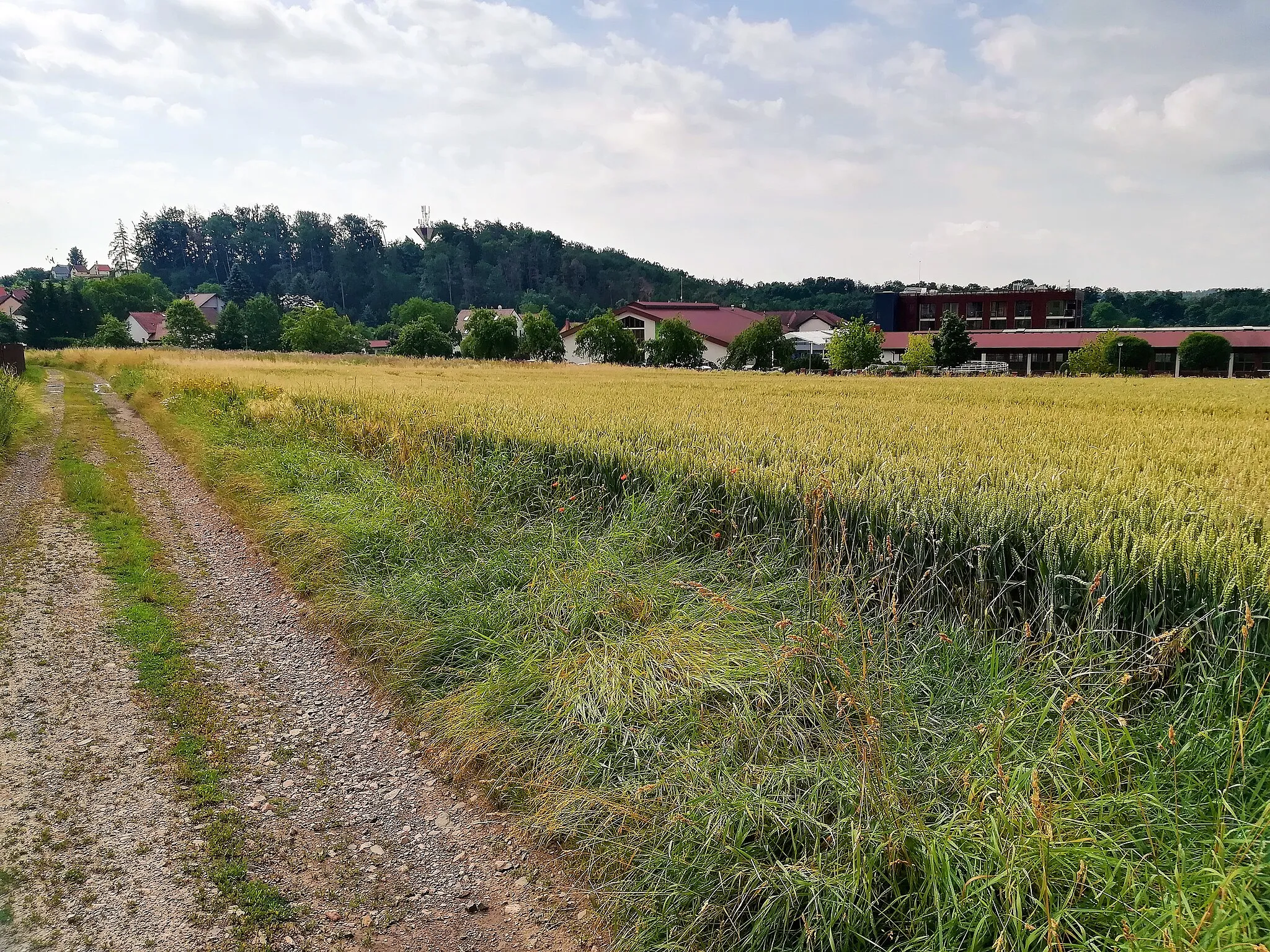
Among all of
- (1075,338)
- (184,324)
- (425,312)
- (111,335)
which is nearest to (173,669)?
(184,324)

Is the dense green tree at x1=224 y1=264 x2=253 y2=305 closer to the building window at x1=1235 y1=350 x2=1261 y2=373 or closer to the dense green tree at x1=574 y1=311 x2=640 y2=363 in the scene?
the dense green tree at x1=574 y1=311 x2=640 y2=363

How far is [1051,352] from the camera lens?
267 feet

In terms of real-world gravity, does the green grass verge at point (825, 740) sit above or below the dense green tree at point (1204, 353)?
below

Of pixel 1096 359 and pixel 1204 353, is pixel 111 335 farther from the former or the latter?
pixel 1204 353

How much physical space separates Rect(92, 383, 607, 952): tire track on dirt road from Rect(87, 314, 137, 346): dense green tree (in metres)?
89.7

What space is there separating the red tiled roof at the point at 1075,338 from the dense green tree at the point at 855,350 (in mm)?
19618

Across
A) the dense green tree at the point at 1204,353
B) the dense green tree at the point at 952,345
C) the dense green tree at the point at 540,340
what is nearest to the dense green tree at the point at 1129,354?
the dense green tree at the point at 1204,353

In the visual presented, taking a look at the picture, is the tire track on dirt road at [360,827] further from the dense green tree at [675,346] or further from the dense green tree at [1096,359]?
the dense green tree at [675,346]

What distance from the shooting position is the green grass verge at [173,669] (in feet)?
11.8

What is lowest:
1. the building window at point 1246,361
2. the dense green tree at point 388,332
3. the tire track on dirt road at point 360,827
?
the tire track on dirt road at point 360,827

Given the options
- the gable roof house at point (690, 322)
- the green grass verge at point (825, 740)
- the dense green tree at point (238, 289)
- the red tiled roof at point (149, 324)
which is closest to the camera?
the green grass verge at point (825, 740)

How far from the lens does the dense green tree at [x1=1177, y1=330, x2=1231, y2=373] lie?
65938 millimetres

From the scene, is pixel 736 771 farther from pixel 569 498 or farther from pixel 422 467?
pixel 422 467

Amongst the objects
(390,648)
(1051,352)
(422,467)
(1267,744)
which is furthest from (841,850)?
(1051,352)
